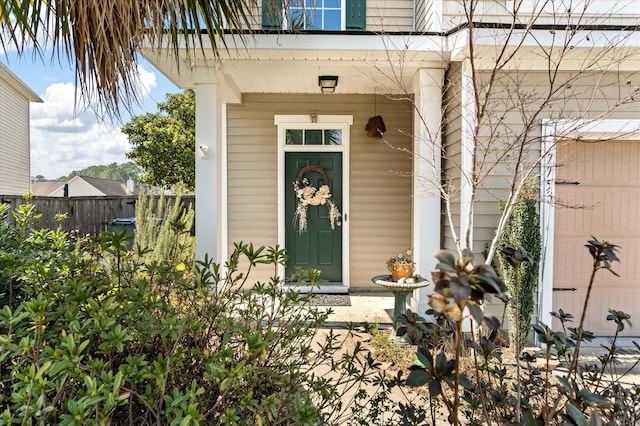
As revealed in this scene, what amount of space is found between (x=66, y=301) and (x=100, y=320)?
30cm

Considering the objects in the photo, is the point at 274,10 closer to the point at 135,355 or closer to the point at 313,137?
the point at 135,355

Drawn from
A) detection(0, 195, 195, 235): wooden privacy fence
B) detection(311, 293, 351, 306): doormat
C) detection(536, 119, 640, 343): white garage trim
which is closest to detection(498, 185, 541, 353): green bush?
detection(536, 119, 640, 343): white garage trim

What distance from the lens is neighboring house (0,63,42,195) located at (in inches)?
509

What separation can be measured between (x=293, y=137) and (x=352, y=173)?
39.3 inches

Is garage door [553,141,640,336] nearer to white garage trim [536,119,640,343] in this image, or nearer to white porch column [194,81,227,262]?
white garage trim [536,119,640,343]

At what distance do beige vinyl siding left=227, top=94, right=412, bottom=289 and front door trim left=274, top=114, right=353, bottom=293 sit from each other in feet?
0.23

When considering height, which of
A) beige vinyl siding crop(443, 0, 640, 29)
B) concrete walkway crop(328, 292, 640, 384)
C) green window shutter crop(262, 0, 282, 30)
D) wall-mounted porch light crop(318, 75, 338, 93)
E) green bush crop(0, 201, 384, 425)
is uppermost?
beige vinyl siding crop(443, 0, 640, 29)

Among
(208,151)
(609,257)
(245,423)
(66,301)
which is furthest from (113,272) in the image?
(208,151)

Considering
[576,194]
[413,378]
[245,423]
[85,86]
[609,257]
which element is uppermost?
[85,86]

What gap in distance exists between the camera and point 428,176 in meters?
4.35

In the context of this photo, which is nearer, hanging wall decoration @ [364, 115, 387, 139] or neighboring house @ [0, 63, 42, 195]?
hanging wall decoration @ [364, 115, 387, 139]

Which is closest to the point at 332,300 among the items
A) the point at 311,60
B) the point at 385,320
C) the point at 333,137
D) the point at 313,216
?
the point at 385,320

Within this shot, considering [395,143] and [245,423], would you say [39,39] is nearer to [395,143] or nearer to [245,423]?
[245,423]

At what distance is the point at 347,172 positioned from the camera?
5820 mm
